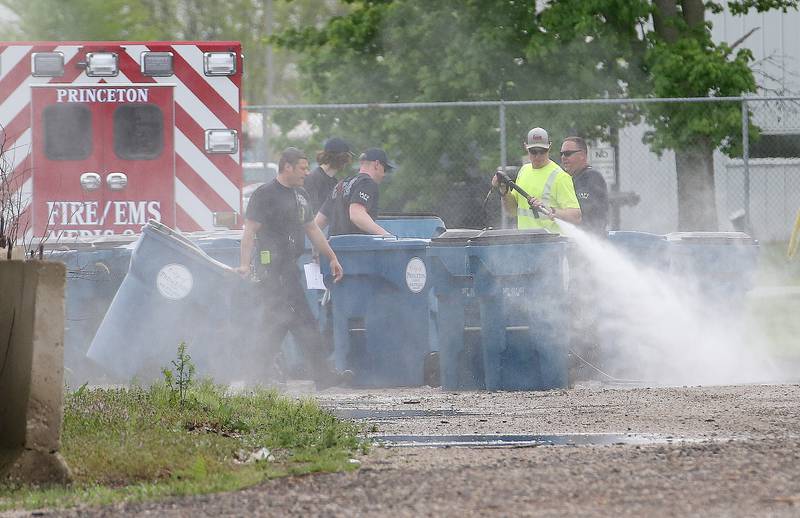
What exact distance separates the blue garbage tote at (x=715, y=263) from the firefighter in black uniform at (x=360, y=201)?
247 cm

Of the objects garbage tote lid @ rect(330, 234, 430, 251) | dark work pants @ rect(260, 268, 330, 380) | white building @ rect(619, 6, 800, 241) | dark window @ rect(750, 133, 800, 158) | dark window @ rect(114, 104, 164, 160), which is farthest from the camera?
dark window @ rect(750, 133, 800, 158)

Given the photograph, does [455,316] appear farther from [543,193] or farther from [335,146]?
[335,146]

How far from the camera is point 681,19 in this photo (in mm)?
20031

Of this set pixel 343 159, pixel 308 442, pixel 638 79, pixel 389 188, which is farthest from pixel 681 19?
pixel 308 442

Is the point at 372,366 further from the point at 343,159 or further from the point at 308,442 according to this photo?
the point at 308,442

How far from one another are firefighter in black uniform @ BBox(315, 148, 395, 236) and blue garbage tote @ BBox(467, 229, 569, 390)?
1360 mm

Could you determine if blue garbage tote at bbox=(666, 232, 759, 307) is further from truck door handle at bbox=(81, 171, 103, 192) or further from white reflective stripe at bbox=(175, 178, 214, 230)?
truck door handle at bbox=(81, 171, 103, 192)

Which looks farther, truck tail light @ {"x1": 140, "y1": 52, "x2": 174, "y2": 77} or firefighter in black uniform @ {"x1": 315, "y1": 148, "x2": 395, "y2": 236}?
truck tail light @ {"x1": 140, "y1": 52, "x2": 174, "y2": 77}

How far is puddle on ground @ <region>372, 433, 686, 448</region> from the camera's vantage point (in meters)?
7.99

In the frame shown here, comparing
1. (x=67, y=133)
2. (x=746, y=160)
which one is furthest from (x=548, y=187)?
(x=746, y=160)

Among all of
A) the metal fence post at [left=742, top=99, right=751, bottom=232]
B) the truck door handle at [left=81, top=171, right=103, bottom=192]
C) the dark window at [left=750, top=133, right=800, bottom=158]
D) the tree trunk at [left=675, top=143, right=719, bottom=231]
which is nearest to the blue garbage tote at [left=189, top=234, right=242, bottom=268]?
the truck door handle at [left=81, top=171, right=103, bottom=192]

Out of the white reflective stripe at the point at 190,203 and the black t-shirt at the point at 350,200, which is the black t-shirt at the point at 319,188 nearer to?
the black t-shirt at the point at 350,200

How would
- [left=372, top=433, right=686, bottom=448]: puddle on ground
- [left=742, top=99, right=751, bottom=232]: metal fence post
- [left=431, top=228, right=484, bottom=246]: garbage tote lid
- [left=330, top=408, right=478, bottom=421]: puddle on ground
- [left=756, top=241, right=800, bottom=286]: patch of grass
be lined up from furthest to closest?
[left=756, top=241, right=800, bottom=286]: patch of grass, [left=742, top=99, right=751, bottom=232]: metal fence post, [left=431, top=228, right=484, bottom=246]: garbage tote lid, [left=330, top=408, right=478, bottom=421]: puddle on ground, [left=372, top=433, right=686, bottom=448]: puddle on ground

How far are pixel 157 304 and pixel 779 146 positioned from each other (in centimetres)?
1912
